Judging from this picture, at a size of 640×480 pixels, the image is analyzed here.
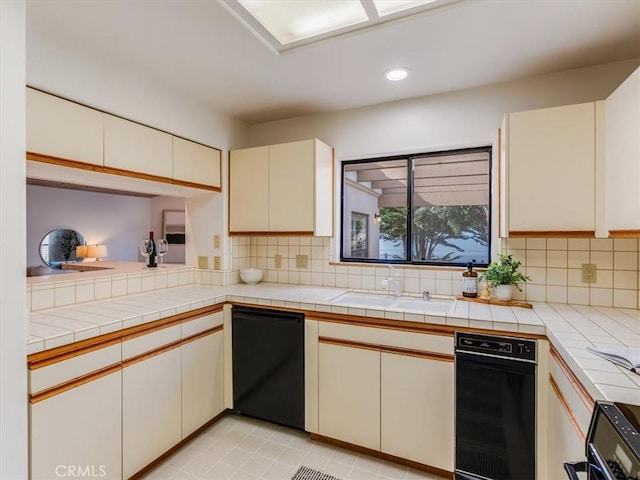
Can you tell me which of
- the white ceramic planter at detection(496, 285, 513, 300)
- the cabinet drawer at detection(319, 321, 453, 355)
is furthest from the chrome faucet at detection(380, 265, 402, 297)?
the white ceramic planter at detection(496, 285, 513, 300)

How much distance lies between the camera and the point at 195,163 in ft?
8.15

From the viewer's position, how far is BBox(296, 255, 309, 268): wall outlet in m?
2.84

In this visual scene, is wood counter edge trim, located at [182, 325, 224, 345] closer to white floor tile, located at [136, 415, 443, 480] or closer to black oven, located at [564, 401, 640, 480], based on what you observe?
white floor tile, located at [136, 415, 443, 480]

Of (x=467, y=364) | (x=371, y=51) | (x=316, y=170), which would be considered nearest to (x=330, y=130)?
(x=316, y=170)

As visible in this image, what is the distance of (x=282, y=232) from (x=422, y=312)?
126 cm

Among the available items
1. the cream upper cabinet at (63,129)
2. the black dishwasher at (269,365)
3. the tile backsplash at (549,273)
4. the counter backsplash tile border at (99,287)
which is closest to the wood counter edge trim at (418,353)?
the black dishwasher at (269,365)

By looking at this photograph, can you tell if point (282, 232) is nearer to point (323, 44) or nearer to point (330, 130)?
point (330, 130)

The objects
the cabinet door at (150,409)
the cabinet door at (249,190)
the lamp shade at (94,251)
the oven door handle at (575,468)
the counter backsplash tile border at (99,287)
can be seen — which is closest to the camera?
the oven door handle at (575,468)

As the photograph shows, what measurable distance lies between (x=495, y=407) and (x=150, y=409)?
1.83 metres

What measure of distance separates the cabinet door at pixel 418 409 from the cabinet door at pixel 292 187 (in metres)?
1.18

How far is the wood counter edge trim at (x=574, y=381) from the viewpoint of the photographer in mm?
1071

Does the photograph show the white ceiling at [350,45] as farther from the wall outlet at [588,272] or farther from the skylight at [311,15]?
the wall outlet at [588,272]

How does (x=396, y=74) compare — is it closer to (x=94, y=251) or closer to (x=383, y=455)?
(x=383, y=455)

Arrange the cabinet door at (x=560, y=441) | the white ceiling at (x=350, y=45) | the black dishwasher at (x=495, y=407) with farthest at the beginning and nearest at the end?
the black dishwasher at (x=495, y=407), the white ceiling at (x=350, y=45), the cabinet door at (x=560, y=441)
